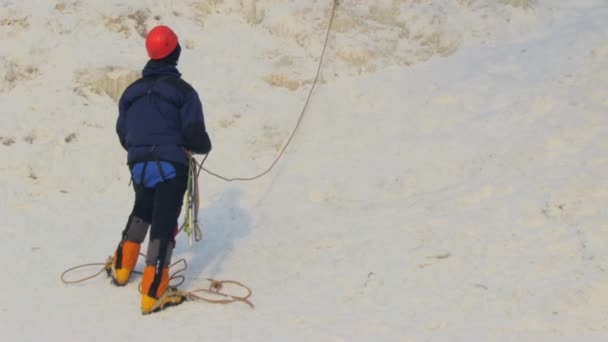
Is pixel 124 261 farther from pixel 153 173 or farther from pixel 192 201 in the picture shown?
pixel 153 173

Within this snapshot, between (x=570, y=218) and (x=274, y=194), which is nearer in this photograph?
(x=570, y=218)

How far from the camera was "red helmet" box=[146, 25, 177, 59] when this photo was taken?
5.27m

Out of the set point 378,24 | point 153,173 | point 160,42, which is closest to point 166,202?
point 153,173

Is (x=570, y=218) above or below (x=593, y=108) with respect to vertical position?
below

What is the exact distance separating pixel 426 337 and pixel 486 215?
6.51 ft

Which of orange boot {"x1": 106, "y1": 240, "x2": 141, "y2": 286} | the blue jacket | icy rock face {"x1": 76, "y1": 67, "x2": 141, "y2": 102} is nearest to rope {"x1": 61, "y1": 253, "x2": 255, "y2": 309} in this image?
orange boot {"x1": 106, "y1": 240, "x2": 141, "y2": 286}

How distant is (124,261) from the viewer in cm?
575

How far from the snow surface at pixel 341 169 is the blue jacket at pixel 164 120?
1.22 metres

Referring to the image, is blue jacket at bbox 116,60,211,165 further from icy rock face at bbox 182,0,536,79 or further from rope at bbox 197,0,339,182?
icy rock face at bbox 182,0,536,79

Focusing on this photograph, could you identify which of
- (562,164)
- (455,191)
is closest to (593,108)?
(562,164)

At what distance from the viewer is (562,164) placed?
22.5 ft

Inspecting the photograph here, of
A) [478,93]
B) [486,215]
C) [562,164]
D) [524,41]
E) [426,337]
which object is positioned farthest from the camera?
[524,41]

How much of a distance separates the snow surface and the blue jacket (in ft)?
4.01

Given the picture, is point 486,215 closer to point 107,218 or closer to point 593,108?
point 593,108
